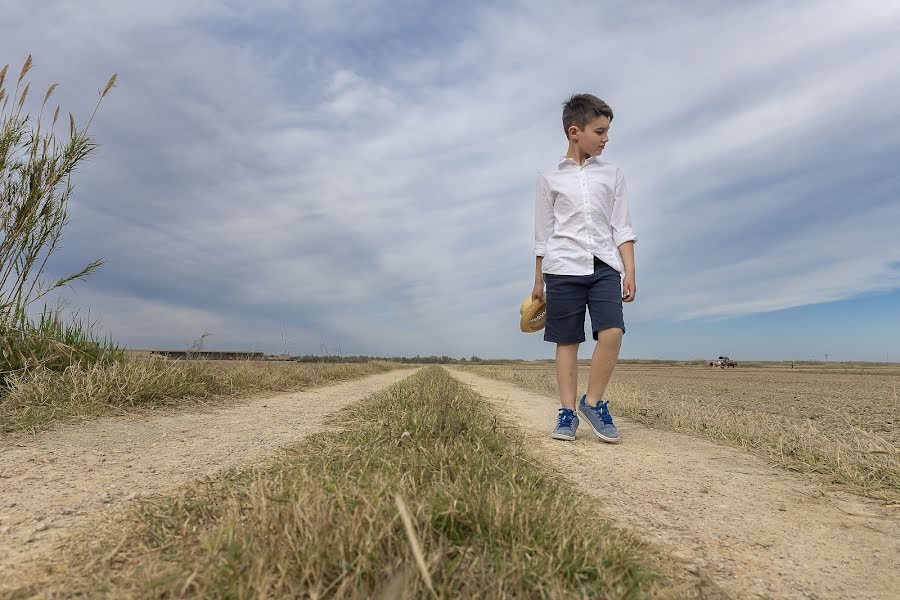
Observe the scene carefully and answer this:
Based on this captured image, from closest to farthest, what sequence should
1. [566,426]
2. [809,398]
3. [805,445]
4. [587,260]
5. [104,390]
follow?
[805,445], [566,426], [587,260], [104,390], [809,398]

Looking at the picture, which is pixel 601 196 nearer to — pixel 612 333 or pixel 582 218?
pixel 582 218

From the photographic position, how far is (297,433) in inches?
143

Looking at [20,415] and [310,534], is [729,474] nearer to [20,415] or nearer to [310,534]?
[310,534]

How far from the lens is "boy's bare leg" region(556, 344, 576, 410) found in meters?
4.05

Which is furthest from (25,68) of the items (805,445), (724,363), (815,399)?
(724,363)

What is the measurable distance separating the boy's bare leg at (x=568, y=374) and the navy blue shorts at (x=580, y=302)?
0.25 ft

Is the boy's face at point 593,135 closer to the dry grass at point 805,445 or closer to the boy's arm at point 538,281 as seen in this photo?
the boy's arm at point 538,281

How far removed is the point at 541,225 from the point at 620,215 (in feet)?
2.20

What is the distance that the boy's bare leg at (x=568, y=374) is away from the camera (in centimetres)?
405

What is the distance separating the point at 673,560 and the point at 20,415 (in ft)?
14.8

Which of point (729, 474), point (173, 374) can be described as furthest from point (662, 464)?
point (173, 374)

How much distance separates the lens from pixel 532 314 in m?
4.56

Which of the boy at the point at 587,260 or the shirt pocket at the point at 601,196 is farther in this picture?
the shirt pocket at the point at 601,196

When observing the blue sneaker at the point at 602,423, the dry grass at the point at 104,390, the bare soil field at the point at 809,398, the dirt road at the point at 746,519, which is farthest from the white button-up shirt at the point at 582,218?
the dry grass at the point at 104,390
